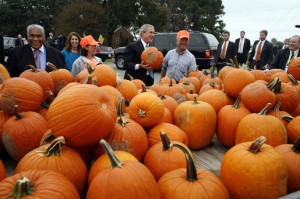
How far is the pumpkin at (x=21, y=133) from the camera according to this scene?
6.47ft

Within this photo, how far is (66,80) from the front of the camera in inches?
114

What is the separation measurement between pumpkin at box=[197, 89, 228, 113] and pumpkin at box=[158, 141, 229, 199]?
1310mm

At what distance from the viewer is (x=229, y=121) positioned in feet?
8.36

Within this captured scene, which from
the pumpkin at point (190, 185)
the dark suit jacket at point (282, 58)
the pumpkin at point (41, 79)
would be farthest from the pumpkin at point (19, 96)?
the dark suit jacket at point (282, 58)

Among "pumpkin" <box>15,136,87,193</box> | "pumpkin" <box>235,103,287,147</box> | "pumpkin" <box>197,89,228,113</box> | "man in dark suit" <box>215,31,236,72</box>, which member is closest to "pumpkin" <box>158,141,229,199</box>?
"pumpkin" <box>15,136,87,193</box>

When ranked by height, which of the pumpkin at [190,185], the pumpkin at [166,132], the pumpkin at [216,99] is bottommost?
the pumpkin at [190,185]

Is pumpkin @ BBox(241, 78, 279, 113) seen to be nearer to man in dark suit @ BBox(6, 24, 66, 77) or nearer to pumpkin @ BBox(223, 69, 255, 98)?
pumpkin @ BBox(223, 69, 255, 98)

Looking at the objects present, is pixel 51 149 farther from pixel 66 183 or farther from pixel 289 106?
pixel 289 106

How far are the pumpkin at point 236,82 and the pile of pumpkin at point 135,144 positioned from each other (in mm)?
103

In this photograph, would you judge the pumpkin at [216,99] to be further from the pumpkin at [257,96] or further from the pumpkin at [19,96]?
the pumpkin at [19,96]

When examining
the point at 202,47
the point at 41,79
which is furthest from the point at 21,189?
the point at 202,47

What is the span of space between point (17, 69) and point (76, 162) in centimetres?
313

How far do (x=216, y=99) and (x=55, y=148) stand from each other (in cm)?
182

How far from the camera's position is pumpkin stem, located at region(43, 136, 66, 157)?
161 cm
